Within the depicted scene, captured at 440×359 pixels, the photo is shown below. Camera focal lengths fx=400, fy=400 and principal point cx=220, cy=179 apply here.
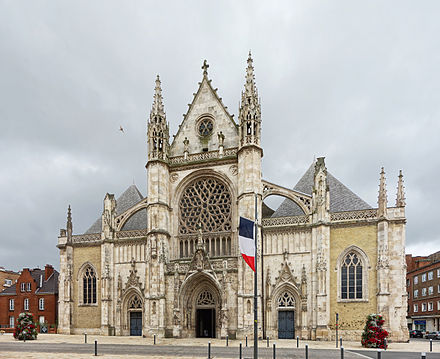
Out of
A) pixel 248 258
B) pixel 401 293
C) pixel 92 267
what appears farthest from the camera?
pixel 92 267

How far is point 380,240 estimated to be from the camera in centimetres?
2861

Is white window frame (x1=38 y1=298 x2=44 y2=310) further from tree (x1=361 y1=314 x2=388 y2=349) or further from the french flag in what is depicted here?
the french flag

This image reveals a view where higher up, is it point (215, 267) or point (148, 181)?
point (148, 181)

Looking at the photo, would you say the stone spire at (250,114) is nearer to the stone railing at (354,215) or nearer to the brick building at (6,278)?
the stone railing at (354,215)

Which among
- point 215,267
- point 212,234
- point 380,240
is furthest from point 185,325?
point 380,240

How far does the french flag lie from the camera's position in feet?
49.9

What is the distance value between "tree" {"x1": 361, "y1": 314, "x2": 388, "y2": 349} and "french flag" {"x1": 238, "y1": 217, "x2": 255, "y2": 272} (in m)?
12.9

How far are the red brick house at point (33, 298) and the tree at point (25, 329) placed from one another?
15.5m

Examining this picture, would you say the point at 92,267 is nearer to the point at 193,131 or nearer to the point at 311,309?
the point at 193,131

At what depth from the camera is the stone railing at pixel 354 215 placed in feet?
96.7

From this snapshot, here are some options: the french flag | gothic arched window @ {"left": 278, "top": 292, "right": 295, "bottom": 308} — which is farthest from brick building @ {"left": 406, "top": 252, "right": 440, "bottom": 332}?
the french flag

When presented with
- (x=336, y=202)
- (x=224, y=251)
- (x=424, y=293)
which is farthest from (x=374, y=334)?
(x=424, y=293)

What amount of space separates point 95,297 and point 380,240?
24833 millimetres

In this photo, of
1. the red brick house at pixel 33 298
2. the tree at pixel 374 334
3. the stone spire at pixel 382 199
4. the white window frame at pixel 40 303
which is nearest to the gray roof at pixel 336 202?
the stone spire at pixel 382 199
